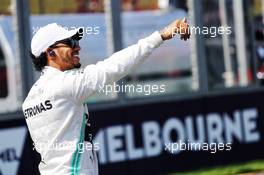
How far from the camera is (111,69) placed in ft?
13.3

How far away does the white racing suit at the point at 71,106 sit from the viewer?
4055mm

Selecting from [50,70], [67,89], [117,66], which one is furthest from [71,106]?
[117,66]

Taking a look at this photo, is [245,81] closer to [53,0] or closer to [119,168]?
[119,168]

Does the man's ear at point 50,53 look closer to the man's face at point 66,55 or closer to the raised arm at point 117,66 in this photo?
the man's face at point 66,55

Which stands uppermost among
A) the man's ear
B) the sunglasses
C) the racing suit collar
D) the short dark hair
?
the sunglasses

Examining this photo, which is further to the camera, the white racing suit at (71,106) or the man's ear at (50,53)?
the man's ear at (50,53)

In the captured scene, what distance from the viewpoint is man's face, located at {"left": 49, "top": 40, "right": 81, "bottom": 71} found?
4.18 m

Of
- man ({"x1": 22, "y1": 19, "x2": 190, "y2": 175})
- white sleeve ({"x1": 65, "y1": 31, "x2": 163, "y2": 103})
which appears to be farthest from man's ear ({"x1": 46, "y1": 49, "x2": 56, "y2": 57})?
white sleeve ({"x1": 65, "y1": 31, "x2": 163, "y2": 103})

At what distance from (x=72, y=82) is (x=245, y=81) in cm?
640

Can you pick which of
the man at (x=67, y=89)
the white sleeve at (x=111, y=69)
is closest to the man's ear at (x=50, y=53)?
the man at (x=67, y=89)

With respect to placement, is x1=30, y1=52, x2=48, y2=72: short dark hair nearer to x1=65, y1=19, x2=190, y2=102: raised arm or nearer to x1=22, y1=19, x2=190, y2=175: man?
x1=22, y1=19, x2=190, y2=175: man

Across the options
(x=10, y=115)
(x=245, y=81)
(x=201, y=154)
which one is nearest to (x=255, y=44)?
(x=245, y=81)

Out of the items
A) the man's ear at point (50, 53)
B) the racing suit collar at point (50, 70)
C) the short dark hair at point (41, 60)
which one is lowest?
the racing suit collar at point (50, 70)

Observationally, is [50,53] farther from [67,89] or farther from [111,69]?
[111,69]
